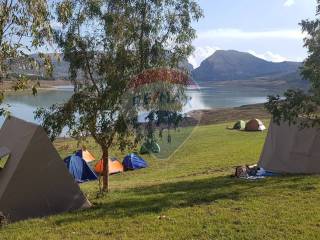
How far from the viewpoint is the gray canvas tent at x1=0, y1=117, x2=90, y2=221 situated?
1259cm

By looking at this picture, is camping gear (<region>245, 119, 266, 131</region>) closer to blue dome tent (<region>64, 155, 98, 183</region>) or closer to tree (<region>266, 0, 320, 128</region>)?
blue dome tent (<region>64, 155, 98, 183</region>)

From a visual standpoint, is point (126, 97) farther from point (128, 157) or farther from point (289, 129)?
point (128, 157)

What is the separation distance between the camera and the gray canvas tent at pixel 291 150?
822 inches

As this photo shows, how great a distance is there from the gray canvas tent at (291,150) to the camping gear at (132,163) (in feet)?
30.1

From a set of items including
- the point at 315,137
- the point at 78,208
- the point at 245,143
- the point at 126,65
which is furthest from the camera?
the point at 245,143

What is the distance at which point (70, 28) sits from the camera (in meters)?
15.8

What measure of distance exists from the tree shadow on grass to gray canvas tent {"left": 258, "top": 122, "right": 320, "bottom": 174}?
165 inches

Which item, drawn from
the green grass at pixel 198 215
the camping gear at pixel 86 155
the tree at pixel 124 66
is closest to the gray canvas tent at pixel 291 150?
the green grass at pixel 198 215

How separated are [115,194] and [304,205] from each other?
6382mm

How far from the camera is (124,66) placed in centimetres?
1570

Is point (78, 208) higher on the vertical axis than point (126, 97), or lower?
lower

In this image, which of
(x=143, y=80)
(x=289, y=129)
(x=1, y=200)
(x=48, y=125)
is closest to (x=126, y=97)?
(x=143, y=80)

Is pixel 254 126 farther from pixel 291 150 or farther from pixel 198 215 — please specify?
pixel 198 215

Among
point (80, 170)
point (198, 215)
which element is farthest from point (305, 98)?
point (80, 170)
